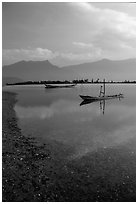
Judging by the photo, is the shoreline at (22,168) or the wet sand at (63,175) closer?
the shoreline at (22,168)

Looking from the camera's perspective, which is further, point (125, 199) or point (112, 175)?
point (112, 175)

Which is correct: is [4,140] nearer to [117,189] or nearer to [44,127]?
[44,127]

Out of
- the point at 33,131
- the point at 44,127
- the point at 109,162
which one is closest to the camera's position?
the point at 109,162

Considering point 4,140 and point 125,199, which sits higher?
point 4,140

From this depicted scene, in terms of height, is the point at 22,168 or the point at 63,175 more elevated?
Result: the point at 22,168

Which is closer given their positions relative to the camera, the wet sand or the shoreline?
the shoreline

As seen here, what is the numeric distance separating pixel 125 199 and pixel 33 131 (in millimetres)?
19497

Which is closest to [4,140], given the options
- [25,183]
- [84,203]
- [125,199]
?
[25,183]

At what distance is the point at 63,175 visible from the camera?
17.0 m

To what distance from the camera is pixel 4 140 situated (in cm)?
2406

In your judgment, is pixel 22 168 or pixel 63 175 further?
pixel 22 168

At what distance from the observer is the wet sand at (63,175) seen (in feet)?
46.8

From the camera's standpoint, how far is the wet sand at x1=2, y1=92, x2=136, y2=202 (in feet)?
46.8

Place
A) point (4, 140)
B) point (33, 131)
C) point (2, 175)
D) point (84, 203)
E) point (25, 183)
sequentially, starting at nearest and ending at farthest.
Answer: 1. point (84, 203)
2. point (25, 183)
3. point (2, 175)
4. point (4, 140)
5. point (33, 131)
